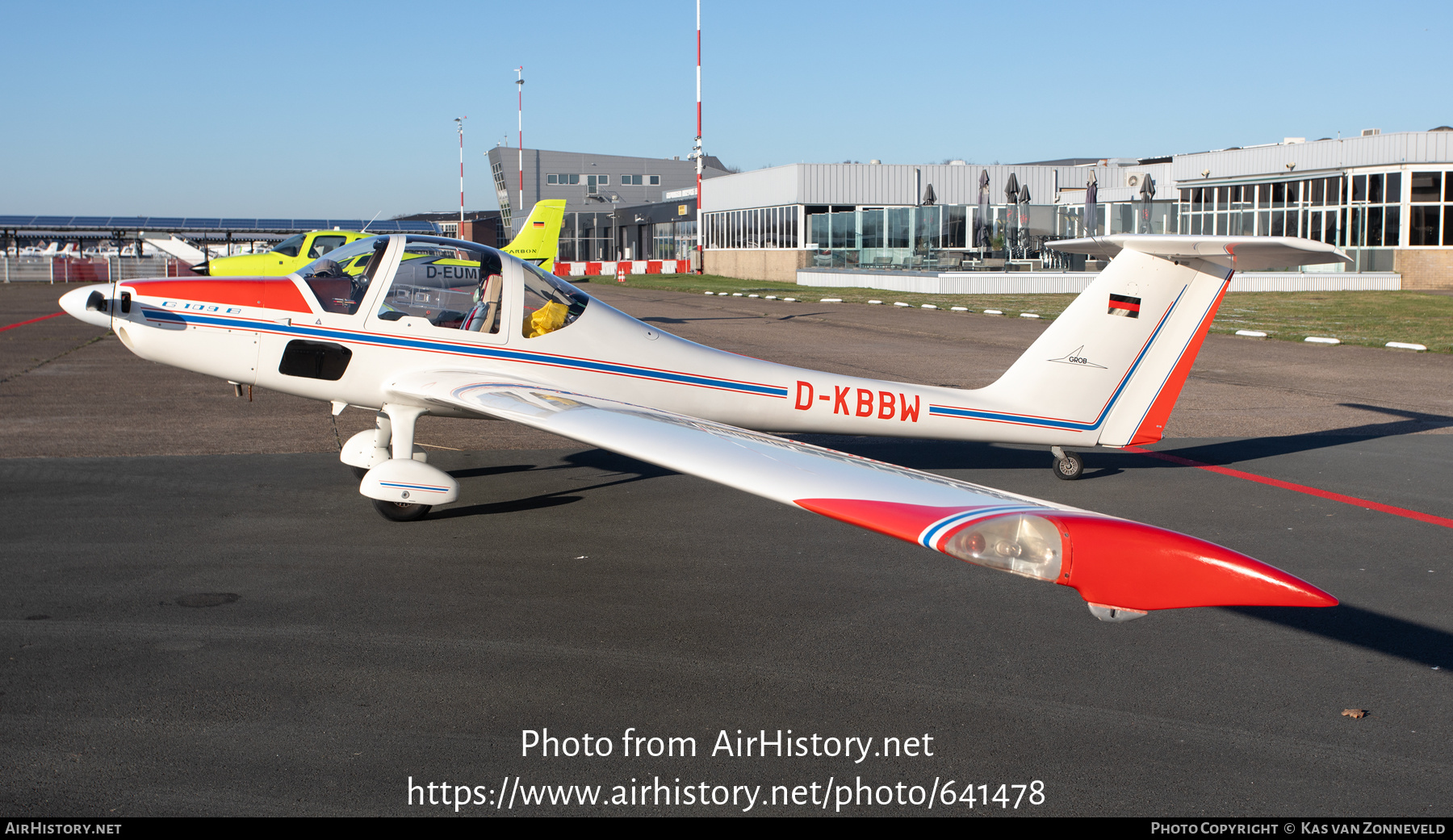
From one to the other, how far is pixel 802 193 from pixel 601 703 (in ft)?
156

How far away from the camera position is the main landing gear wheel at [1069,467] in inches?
346

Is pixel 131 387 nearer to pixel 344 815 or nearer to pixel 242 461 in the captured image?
pixel 242 461

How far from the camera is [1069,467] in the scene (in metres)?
8.78

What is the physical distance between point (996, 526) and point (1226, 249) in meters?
4.64

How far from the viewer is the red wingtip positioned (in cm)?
299

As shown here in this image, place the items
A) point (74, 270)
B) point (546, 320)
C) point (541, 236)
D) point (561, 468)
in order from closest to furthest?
point (546, 320), point (561, 468), point (541, 236), point (74, 270)

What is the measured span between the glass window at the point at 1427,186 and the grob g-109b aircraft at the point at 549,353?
3787 cm

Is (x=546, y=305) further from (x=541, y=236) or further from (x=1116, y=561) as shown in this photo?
(x=541, y=236)

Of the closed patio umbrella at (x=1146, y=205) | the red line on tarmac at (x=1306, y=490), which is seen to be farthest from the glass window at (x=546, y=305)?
the closed patio umbrella at (x=1146, y=205)

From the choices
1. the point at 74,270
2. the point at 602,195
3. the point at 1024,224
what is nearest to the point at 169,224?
the point at 74,270

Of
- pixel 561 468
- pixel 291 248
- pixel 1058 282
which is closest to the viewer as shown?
pixel 561 468

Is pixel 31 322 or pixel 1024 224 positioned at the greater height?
pixel 1024 224
